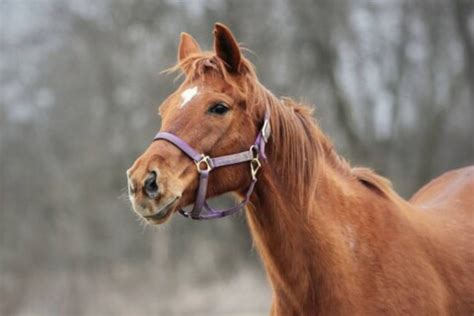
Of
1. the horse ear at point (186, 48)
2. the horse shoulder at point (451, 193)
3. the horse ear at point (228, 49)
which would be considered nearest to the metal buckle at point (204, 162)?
the horse ear at point (228, 49)

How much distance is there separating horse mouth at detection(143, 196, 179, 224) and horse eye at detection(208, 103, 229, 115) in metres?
0.46

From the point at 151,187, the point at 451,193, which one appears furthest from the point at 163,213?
the point at 451,193

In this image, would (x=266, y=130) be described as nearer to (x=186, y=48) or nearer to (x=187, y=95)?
(x=187, y=95)

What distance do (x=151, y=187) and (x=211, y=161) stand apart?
365mm

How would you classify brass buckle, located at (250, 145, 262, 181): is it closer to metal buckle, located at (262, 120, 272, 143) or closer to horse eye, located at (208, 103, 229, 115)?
Answer: metal buckle, located at (262, 120, 272, 143)

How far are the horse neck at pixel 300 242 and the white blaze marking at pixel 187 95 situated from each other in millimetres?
475

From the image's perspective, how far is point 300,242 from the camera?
3.79m

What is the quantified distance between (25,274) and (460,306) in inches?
527

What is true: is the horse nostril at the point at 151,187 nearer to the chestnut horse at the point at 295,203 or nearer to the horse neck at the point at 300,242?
the chestnut horse at the point at 295,203

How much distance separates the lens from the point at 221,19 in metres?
16.4

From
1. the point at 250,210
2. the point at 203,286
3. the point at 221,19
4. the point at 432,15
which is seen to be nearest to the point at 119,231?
the point at 203,286

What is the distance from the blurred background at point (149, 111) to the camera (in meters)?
16.2

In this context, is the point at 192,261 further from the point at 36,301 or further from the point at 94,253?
the point at 36,301

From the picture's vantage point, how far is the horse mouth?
3375 mm
